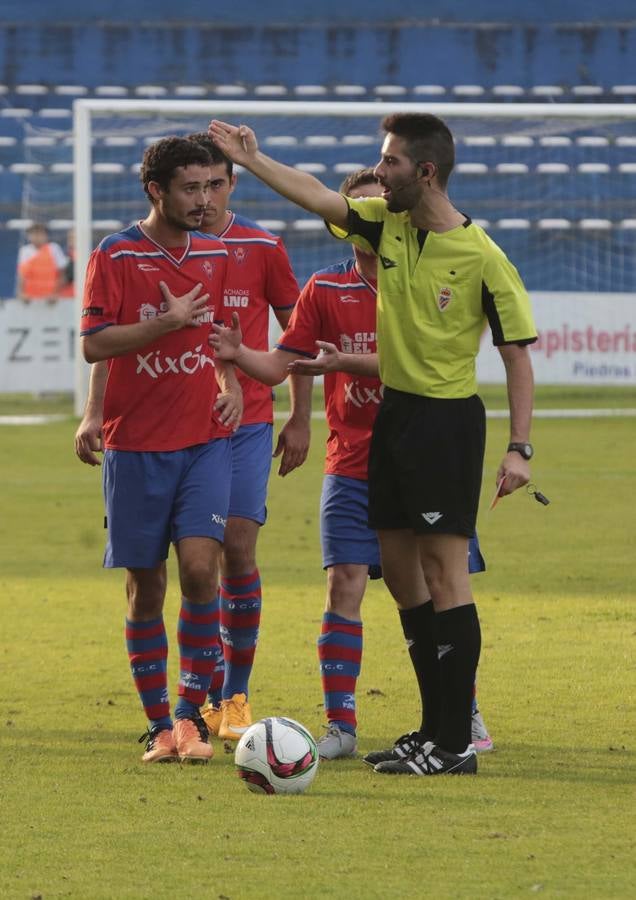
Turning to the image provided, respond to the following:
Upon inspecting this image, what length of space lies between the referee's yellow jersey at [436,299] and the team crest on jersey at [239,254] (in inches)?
46.2

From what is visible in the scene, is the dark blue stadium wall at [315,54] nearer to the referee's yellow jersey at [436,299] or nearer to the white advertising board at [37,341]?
the white advertising board at [37,341]

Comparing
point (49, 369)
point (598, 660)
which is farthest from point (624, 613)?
point (49, 369)

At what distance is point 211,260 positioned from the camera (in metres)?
5.50

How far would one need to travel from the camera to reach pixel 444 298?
4.96 m

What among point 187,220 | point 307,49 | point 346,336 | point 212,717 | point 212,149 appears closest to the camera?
point 187,220

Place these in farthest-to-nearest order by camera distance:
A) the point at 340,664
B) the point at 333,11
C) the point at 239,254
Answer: the point at 333,11, the point at 239,254, the point at 340,664

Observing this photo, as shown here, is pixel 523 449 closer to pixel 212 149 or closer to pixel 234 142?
pixel 234 142

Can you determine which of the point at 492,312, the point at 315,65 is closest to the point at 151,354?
the point at 492,312

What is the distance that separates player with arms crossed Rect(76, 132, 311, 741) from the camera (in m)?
5.95

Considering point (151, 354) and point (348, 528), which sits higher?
point (151, 354)

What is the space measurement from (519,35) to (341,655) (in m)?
25.3

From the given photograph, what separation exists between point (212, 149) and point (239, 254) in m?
0.49

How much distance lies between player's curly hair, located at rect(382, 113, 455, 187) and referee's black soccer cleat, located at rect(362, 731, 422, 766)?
1.67 m

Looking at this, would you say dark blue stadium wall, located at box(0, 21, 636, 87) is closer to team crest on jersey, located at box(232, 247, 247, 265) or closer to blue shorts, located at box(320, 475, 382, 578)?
team crest on jersey, located at box(232, 247, 247, 265)
